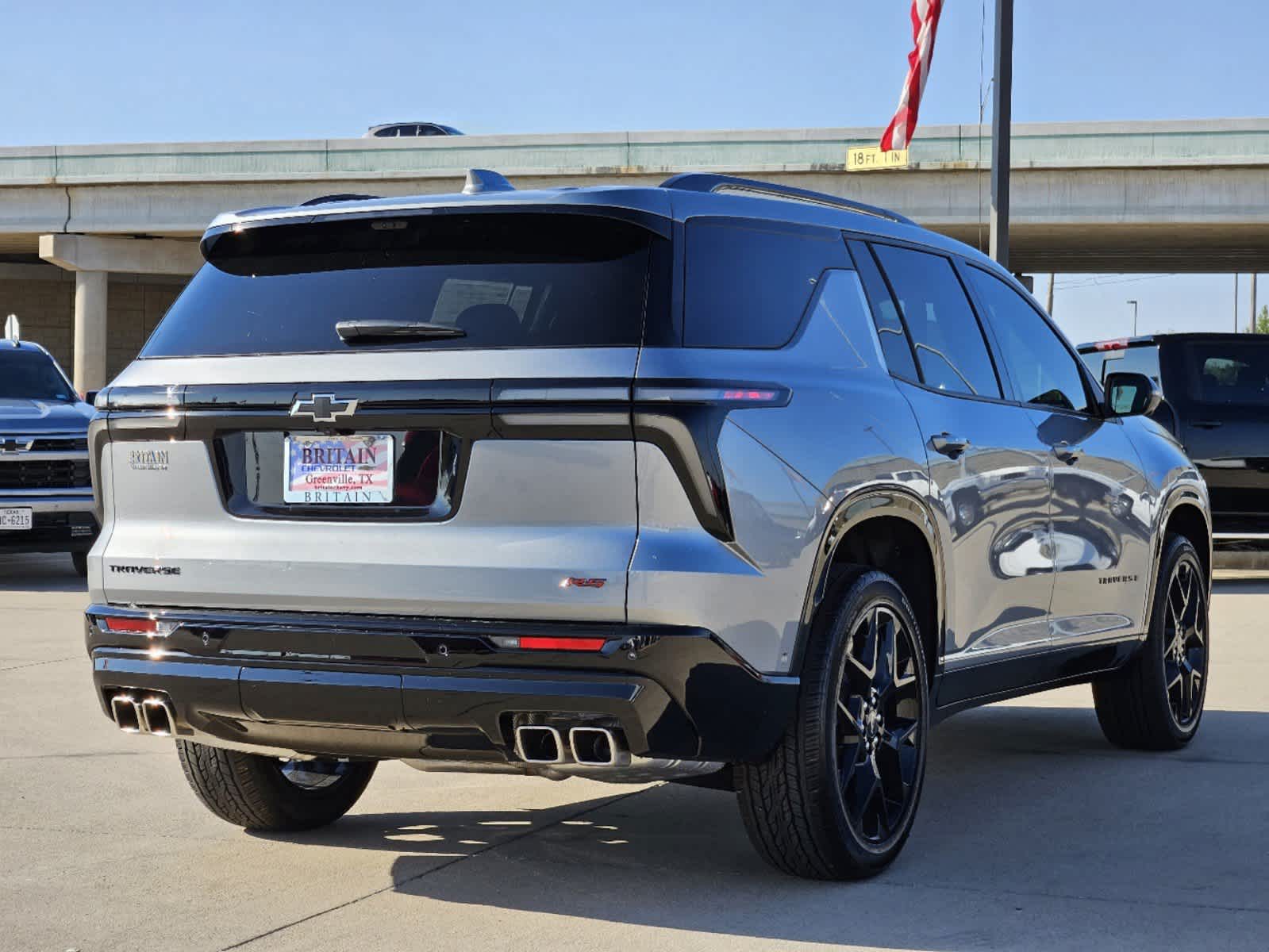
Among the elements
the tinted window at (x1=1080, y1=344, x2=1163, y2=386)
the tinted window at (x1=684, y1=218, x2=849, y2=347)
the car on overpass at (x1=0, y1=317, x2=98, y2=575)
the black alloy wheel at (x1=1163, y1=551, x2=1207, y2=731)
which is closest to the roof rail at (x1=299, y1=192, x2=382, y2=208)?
the tinted window at (x1=684, y1=218, x2=849, y2=347)

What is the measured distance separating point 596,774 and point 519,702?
0.32 meters

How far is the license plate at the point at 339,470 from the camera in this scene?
471 cm

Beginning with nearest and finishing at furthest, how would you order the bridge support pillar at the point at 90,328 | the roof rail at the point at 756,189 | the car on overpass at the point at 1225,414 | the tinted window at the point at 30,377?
the roof rail at the point at 756,189 < the car on overpass at the point at 1225,414 < the tinted window at the point at 30,377 < the bridge support pillar at the point at 90,328

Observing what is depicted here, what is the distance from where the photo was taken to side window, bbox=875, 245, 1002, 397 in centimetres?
581

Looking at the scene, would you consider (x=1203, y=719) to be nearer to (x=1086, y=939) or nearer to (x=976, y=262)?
(x=976, y=262)

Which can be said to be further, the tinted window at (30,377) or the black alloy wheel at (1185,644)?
the tinted window at (30,377)

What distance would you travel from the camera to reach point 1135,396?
286 inches

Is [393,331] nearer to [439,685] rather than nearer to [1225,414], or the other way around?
[439,685]

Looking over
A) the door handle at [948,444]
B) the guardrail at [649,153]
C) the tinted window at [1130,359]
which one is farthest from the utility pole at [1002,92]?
the guardrail at [649,153]

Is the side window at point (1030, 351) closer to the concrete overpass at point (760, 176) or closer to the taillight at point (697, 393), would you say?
the taillight at point (697, 393)

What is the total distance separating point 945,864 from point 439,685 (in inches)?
68.4

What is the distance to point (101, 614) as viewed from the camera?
5.05m

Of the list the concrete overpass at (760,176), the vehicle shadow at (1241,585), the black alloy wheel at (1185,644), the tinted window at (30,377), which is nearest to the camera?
the black alloy wheel at (1185,644)

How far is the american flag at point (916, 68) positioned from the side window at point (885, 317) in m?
12.8
